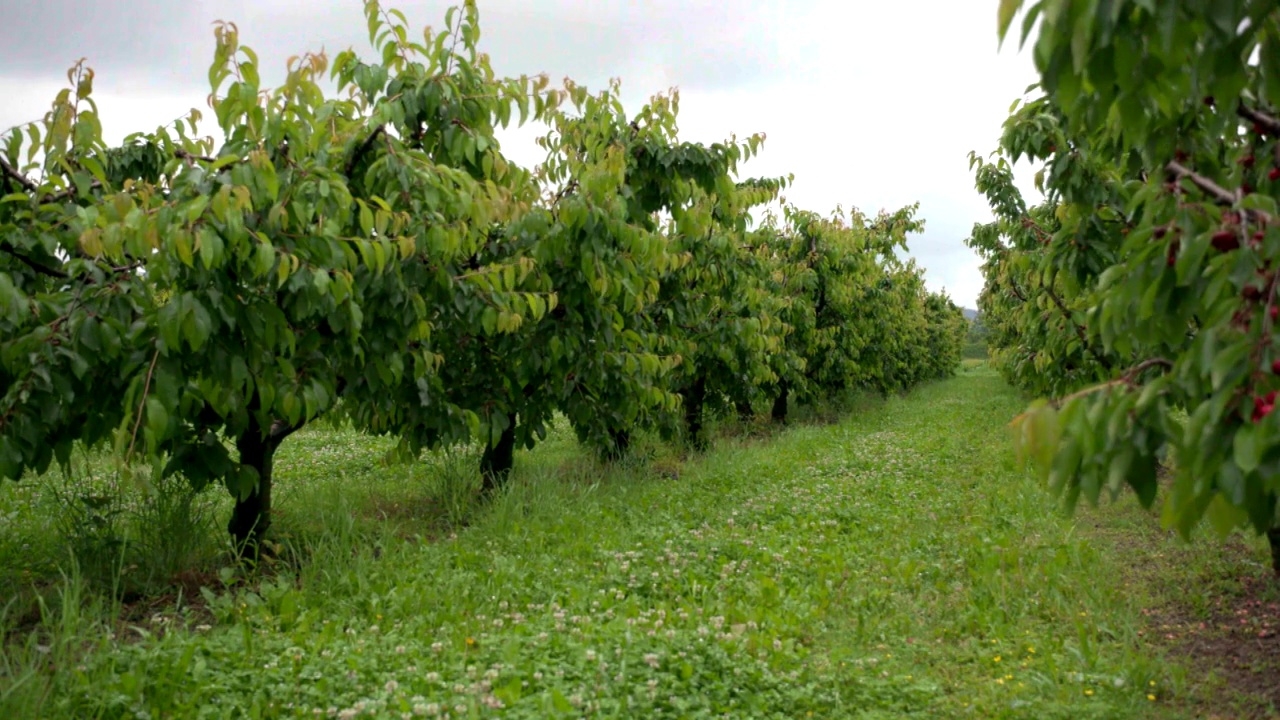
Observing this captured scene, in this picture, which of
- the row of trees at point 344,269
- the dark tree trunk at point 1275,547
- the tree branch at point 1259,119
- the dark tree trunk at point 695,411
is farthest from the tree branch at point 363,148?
the dark tree trunk at point 695,411

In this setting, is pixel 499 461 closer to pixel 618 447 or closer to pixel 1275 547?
pixel 618 447

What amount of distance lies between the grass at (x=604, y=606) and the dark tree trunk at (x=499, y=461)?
0.52 ft

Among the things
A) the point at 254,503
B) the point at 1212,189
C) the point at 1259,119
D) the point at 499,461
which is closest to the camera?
the point at 1212,189

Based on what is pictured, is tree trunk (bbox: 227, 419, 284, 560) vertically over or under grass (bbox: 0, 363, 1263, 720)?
over

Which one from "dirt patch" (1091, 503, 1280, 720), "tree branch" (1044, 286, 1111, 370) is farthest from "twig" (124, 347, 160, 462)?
"tree branch" (1044, 286, 1111, 370)

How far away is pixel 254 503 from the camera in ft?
18.0

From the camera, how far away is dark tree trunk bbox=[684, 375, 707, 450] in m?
11.9

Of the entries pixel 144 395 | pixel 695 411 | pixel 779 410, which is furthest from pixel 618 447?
pixel 779 410

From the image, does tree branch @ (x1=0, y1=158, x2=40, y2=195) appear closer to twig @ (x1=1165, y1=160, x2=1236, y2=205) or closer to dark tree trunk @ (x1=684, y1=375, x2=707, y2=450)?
twig @ (x1=1165, y1=160, x2=1236, y2=205)

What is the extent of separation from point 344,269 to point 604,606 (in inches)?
83.9

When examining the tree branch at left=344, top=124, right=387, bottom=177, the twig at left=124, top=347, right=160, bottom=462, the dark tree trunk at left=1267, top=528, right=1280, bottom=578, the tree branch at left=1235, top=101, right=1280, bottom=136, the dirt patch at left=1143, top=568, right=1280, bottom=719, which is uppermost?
the tree branch at left=344, top=124, right=387, bottom=177

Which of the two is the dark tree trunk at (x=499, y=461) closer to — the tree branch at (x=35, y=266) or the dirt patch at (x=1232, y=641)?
the tree branch at (x=35, y=266)

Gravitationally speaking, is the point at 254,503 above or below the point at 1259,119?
below

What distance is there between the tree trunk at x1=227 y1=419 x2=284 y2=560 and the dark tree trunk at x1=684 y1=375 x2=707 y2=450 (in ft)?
22.5
